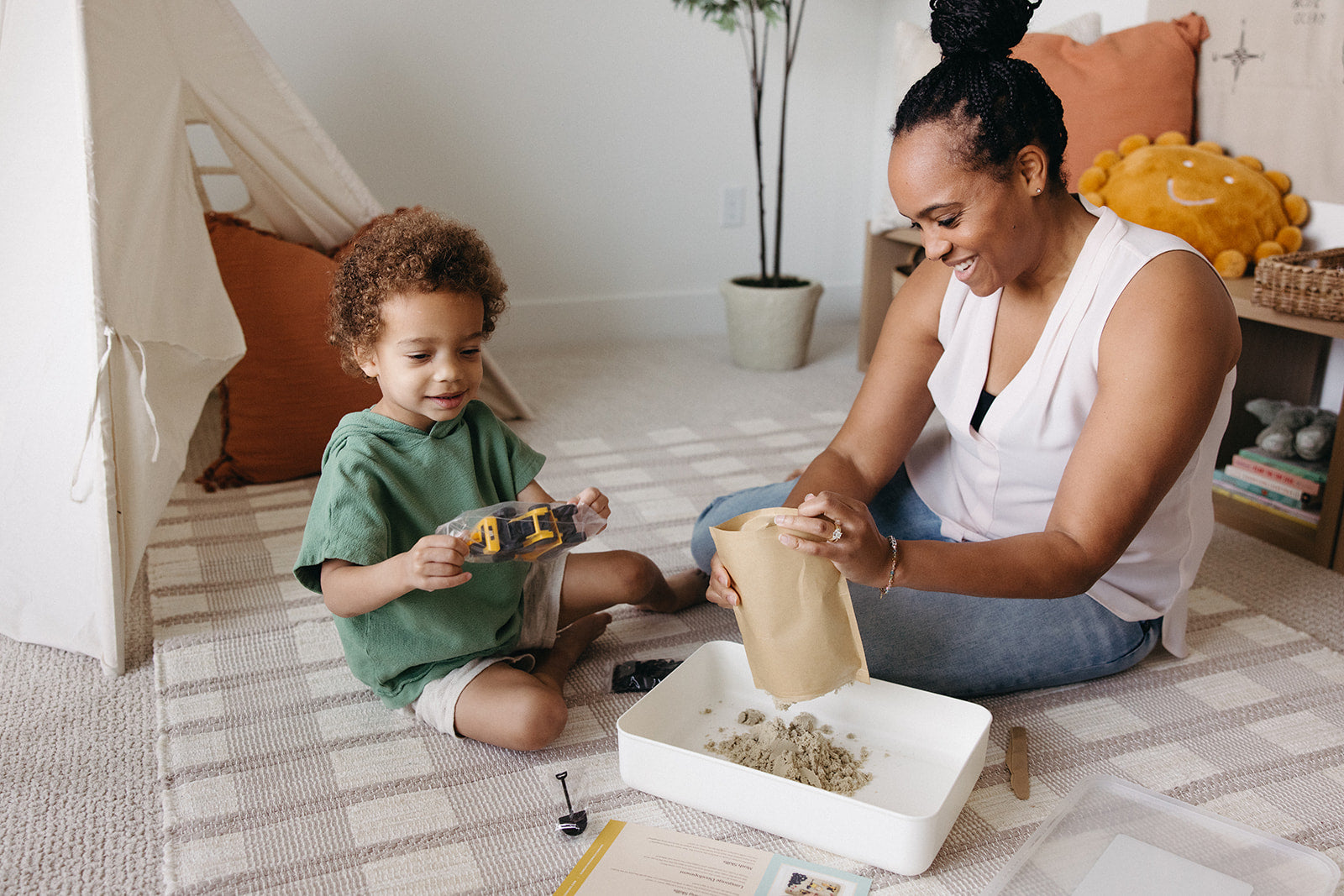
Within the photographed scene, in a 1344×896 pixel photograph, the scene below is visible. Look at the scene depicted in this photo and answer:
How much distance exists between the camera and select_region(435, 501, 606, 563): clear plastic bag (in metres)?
1.11

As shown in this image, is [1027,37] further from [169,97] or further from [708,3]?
[169,97]

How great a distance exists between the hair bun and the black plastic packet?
81 cm

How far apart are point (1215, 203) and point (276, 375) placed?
1.90 metres

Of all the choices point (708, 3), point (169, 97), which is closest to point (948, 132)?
point (169, 97)

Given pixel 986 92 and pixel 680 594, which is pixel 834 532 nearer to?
pixel 986 92

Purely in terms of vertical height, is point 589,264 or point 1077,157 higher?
point 1077,157

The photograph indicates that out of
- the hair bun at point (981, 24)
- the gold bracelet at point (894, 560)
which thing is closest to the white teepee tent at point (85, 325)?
the gold bracelet at point (894, 560)

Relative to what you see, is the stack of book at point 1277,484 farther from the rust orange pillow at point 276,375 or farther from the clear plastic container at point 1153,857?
the rust orange pillow at point 276,375

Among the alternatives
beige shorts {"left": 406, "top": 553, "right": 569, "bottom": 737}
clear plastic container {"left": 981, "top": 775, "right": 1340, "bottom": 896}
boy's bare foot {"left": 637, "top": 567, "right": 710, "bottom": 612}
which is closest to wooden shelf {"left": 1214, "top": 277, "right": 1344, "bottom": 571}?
clear plastic container {"left": 981, "top": 775, "right": 1340, "bottom": 896}

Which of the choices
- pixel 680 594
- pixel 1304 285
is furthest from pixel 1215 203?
pixel 680 594

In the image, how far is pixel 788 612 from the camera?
3.50 ft

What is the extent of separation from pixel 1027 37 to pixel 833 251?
3.90 feet

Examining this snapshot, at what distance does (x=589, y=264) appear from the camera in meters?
3.27

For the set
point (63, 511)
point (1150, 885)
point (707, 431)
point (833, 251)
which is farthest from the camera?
point (833, 251)
